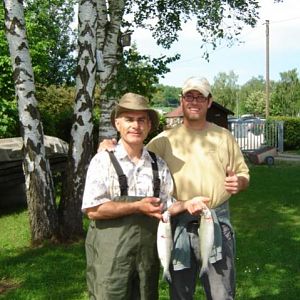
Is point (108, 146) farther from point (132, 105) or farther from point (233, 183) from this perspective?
point (233, 183)

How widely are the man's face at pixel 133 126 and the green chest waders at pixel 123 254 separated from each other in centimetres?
16

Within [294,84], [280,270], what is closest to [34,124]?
[280,270]

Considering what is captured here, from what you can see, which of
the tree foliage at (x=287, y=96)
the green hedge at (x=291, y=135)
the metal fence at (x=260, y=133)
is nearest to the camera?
the metal fence at (x=260, y=133)

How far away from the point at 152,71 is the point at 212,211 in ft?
19.3

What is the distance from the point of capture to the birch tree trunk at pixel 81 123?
7.99m

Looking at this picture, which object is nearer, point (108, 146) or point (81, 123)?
point (108, 146)

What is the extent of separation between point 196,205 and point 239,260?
12.8 ft

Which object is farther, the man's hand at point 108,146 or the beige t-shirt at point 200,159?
the beige t-shirt at point 200,159

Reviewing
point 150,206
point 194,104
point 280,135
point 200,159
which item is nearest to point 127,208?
point 150,206

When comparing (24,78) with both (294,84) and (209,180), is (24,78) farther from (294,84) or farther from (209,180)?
(294,84)

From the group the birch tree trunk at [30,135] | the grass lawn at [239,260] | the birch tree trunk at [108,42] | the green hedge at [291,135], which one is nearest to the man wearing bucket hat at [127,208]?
the grass lawn at [239,260]

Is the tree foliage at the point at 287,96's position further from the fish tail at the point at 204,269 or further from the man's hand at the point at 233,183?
the fish tail at the point at 204,269

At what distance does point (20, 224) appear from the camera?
33.2 ft

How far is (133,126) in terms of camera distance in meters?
3.22
